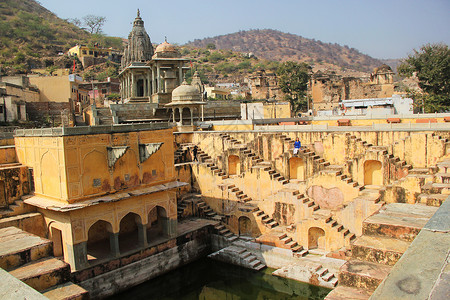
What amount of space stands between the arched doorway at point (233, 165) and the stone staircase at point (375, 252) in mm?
16096

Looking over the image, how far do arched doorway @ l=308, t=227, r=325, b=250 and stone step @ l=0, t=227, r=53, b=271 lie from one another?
10.3 m

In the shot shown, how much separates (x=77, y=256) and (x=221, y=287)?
19.5 feet

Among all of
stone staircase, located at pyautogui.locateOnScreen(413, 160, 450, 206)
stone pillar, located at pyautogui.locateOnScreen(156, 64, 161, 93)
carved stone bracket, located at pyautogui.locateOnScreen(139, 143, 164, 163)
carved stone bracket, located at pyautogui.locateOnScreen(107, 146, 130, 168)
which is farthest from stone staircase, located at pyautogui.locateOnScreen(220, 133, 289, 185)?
stone pillar, located at pyautogui.locateOnScreen(156, 64, 161, 93)

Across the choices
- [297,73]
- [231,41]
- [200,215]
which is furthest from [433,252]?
[231,41]

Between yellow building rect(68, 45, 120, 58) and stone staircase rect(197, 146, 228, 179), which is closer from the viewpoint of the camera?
stone staircase rect(197, 146, 228, 179)

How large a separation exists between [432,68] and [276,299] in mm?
19413

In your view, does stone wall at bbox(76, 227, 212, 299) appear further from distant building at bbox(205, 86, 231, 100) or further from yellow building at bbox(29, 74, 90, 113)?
distant building at bbox(205, 86, 231, 100)

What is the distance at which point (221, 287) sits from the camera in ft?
51.2

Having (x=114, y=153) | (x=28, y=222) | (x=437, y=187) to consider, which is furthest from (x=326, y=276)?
(x=28, y=222)

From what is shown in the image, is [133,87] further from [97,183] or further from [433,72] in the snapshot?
[433,72]

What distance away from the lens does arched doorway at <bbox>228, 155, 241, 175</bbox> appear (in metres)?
22.3

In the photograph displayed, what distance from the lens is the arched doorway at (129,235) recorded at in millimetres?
15875

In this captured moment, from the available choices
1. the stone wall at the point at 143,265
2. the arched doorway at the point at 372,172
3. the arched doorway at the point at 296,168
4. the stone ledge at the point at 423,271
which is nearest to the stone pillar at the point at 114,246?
the stone wall at the point at 143,265

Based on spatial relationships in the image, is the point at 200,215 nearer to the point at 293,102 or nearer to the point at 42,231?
the point at 42,231
